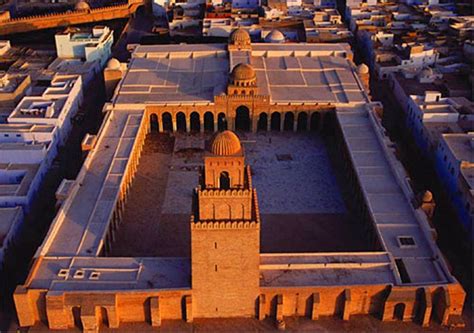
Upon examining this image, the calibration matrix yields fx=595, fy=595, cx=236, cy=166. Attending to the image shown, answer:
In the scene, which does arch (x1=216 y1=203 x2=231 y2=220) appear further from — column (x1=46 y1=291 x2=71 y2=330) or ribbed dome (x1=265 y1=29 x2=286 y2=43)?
ribbed dome (x1=265 y1=29 x2=286 y2=43)

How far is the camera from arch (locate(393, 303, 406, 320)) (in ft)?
148

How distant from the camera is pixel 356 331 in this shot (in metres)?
44.7

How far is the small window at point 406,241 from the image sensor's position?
165 feet

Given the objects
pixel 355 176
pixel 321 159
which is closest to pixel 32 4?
pixel 321 159

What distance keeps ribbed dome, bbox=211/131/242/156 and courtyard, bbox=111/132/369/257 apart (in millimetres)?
16756

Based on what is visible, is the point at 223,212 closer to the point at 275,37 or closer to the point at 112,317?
the point at 112,317

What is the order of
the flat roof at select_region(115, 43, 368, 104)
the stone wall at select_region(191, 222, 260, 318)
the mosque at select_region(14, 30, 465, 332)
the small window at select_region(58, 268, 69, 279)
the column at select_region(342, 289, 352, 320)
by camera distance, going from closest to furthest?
the stone wall at select_region(191, 222, 260, 318) < the mosque at select_region(14, 30, 465, 332) < the column at select_region(342, 289, 352, 320) < the small window at select_region(58, 268, 69, 279) < the flat roof at select_region(115, 43, 368, 104)

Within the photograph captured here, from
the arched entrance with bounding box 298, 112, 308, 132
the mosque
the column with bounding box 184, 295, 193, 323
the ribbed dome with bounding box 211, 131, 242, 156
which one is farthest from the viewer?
the arched entrance with bounding box 298, 112, 308, 132

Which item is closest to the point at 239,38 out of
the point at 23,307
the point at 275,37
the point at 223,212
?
the point at 275,37

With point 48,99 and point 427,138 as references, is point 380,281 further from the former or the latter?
point 48,99

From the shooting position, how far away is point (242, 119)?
77.6 m

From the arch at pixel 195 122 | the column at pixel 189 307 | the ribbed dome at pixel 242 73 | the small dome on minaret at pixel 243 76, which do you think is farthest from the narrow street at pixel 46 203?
the ribbed dome at pixel 242 73

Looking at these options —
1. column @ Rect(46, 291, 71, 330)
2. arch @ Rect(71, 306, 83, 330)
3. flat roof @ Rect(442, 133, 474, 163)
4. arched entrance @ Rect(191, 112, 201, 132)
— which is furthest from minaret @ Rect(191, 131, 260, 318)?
arched entrance @ Rect(191, 112, 201, 132)

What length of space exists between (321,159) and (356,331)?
2838 cm
